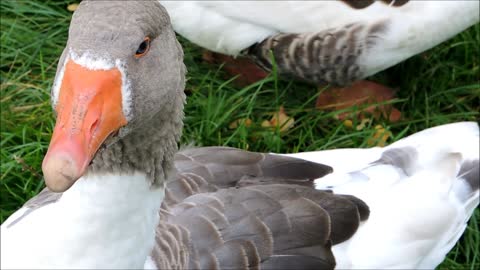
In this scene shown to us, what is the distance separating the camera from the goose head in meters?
1.17

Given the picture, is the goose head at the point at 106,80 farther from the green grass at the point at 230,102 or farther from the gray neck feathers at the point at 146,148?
the green grass at the point at 230,102

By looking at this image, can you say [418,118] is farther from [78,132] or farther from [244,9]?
[78,132]

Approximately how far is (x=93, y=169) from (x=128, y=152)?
0.23ft

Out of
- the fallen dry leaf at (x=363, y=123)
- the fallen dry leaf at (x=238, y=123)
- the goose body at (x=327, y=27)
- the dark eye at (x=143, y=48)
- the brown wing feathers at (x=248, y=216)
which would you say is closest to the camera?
the dark eye at (x=143, y=48)

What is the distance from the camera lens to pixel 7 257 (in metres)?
1.63

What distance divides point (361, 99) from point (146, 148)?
5.03 feet

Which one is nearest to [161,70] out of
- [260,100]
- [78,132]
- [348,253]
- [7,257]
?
[78,132]

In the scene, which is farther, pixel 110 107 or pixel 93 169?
pixel 93 169

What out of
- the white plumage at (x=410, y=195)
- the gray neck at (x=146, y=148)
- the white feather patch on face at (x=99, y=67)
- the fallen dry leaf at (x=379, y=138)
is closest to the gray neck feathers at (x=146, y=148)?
the gray neck at (x=146, y=148)

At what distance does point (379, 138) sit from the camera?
8.91 feet

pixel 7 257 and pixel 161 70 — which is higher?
pixel 161 70

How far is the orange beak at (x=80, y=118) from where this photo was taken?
1.14 metres

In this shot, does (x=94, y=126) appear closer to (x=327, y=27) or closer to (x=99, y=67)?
(x=99, y=67)

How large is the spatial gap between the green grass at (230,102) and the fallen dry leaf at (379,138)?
Answer: 22 millimetres
